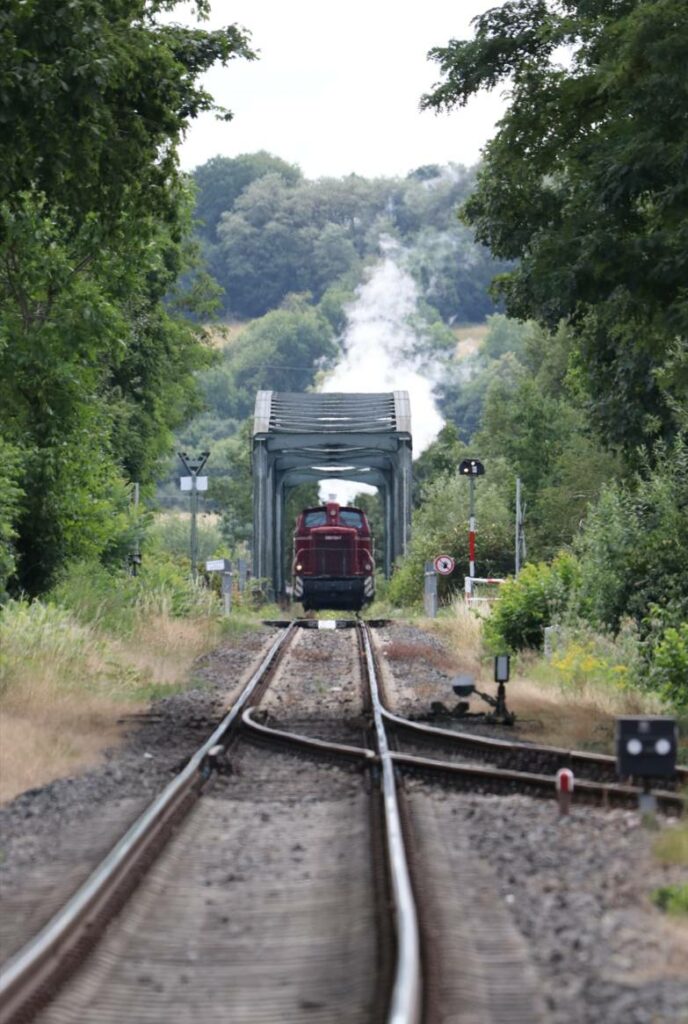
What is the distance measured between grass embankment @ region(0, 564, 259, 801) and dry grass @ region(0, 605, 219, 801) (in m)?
0.02

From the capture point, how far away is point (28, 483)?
27.1 m

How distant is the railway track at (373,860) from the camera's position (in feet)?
19.0

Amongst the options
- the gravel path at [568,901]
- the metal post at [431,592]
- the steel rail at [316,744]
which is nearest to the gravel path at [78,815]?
the steel rail at [316,744]

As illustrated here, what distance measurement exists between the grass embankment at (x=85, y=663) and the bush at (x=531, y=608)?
5289 mm

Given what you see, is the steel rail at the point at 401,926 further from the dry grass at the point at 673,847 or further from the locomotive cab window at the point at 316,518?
the locomotive cab window at the point at 316,518

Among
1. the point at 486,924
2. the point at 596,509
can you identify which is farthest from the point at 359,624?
the point at 486,924

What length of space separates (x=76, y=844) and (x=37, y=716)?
6083 mm

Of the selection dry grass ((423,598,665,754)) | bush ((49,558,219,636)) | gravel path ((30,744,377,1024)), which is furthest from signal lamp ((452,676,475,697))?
bush ((49,558,219,636))

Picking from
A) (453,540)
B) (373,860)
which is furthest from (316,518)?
(373,860)

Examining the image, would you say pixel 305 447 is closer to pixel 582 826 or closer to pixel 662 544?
pixel 662 544

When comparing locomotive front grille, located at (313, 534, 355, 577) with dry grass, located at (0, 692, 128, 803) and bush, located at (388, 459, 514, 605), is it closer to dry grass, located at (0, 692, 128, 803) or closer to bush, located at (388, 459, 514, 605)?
bush, located at (388, 459, 514, 605)

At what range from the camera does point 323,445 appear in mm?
60781

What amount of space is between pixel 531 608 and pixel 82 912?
58.4 feet

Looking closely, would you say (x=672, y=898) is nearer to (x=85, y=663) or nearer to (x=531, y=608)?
(x=85, y=663)
